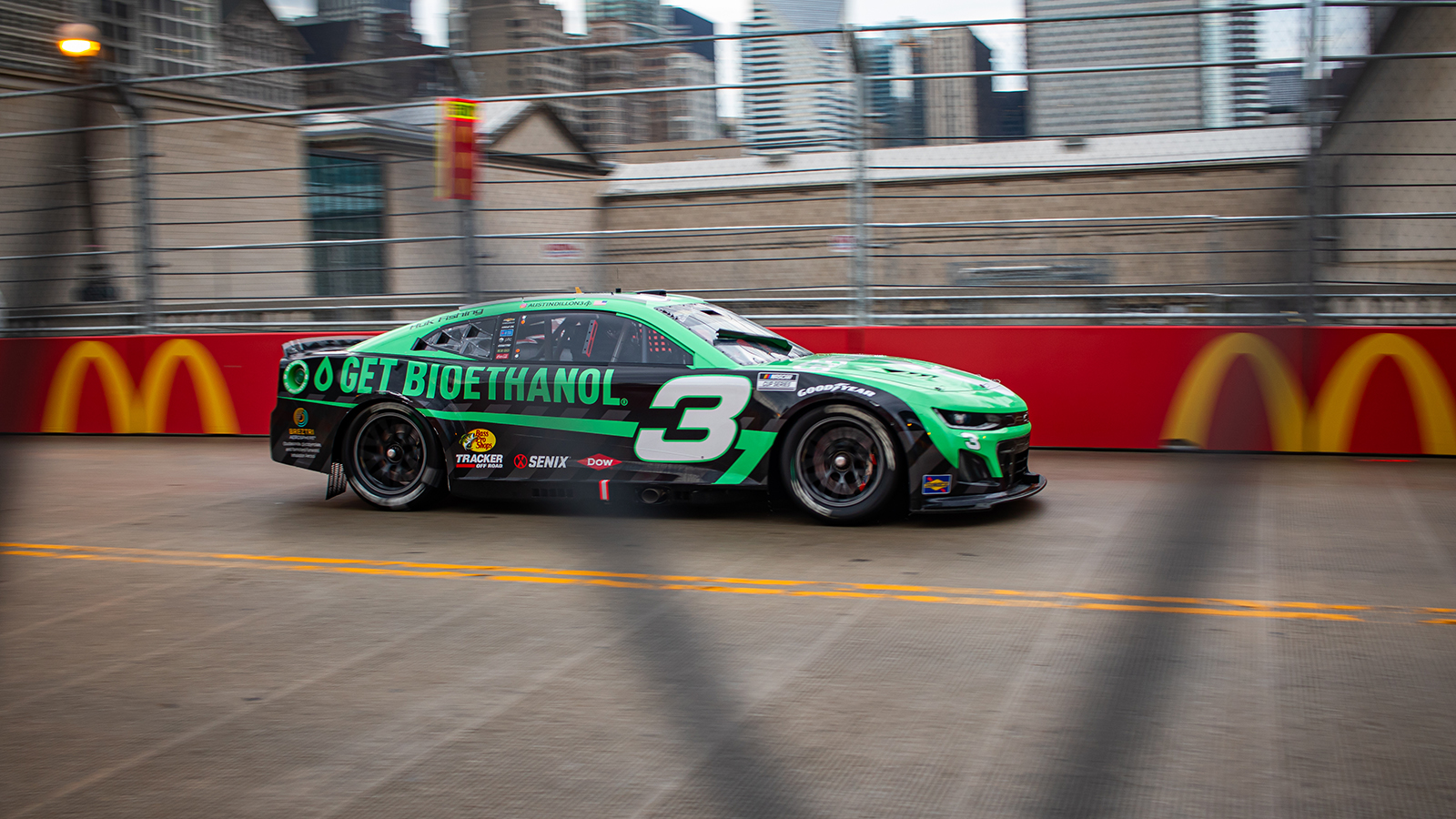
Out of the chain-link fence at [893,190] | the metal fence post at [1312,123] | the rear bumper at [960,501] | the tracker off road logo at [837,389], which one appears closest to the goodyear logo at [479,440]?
the chain-link fence at [893,190]

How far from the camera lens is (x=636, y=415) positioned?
6.94 metres

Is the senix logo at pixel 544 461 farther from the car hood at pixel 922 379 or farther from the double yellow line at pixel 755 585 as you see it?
the car hood at pixel 922 379

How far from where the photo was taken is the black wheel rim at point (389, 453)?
753cm

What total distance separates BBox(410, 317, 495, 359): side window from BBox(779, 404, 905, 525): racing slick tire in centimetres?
200

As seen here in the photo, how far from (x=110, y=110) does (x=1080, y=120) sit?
536 centimetres

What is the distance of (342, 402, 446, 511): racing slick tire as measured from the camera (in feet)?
24.4

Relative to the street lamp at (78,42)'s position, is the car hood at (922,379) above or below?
below

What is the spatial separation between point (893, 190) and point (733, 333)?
3330mm

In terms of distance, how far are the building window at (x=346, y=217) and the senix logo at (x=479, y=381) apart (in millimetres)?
651

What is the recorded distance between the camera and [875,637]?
14.8 ft

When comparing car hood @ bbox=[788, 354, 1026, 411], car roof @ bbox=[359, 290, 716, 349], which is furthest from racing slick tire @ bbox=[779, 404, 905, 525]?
car roof @ bbox=[359, 290, 716, 349]

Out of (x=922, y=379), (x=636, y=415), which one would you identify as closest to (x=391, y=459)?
→ (x=636, y=415)

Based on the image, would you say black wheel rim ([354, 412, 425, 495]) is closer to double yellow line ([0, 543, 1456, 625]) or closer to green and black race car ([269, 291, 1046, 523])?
green and black race car ([269, 291, 1046, 523])

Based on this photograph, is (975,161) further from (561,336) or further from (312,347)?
(312,347)
